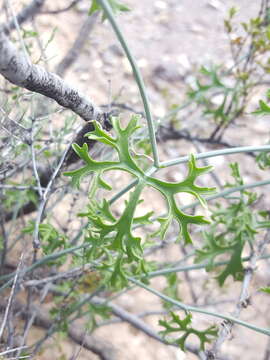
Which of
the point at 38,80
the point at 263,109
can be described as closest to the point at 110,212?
the point at 38,80

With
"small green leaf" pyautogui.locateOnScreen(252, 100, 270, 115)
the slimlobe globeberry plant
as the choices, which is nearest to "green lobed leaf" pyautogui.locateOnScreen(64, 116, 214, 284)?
the slimlobe globeberry plant

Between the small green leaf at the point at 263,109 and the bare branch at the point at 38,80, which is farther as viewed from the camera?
the small green leaf at the point at 263,109

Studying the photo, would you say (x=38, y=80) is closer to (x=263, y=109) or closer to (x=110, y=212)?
(x=110, y=212)

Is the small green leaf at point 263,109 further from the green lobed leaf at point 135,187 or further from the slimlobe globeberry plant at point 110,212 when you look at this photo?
the green lobed leaf at point 135,187

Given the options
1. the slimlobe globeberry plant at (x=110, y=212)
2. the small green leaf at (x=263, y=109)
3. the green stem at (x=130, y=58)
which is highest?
the small green leaf at (x=263, y=109)

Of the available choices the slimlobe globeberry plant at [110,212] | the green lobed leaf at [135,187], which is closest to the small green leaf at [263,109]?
the slimlobe globeberry plant at [110,212]

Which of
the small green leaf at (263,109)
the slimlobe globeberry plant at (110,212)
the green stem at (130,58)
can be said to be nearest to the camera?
the green stem at (130,58)

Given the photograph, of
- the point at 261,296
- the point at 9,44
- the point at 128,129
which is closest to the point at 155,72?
the point at 261,296

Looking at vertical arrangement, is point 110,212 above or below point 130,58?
below

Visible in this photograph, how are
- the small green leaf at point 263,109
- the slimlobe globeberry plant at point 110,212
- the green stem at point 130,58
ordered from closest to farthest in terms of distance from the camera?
the green stem at point 130,58
the slimlobe globeberry plant at point 110,212
the small green leaf at point 263,109

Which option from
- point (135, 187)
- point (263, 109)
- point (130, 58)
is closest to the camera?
point (130, 58)

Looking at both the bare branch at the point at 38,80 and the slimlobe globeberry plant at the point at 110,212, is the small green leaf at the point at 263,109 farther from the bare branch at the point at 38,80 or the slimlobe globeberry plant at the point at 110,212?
the bare branch at the point at 38,80

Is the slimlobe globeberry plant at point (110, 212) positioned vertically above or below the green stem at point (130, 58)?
below

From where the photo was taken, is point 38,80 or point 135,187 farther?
point 135,187
